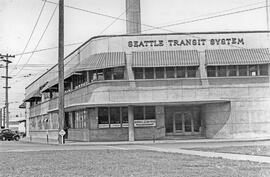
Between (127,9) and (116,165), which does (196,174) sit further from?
(127,9)

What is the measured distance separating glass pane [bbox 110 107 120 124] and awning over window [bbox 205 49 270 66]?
8748 millimetres

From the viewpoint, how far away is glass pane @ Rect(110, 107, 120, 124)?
3788 cm

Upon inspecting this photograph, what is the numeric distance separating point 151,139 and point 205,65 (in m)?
7.63

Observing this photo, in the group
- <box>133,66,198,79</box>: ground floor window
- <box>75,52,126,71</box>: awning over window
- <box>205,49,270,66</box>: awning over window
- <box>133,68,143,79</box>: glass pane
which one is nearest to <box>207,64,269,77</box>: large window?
<box>205,49,270,66</box>: awning over window

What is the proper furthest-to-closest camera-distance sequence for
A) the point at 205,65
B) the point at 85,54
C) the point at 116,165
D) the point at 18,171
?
the point at 85,54 < the point at 205,65 < the point at 116,165 < the point at 18,171

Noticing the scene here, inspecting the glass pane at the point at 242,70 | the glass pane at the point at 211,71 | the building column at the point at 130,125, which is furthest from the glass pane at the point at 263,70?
the building column at the point at 130,125

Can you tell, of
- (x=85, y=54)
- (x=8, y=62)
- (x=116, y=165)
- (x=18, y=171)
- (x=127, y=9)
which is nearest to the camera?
(x=18, y=171)

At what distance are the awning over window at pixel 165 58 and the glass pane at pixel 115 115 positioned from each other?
4.64 m

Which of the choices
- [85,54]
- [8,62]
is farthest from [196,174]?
[8,62]

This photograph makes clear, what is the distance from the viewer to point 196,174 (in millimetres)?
11312

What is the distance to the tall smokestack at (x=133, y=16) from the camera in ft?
149

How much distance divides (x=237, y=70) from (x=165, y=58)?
6.03 meters

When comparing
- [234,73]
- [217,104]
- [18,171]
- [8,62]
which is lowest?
[18,171]

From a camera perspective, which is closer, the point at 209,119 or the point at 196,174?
the point at 196,174
